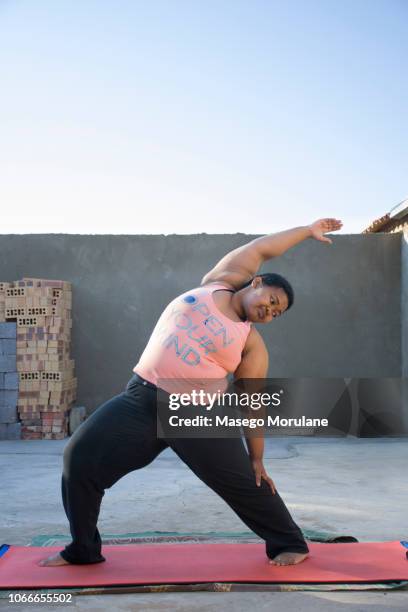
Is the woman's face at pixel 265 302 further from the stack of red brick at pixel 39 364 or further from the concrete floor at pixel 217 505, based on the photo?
the stack of red brick at pixel 39 364

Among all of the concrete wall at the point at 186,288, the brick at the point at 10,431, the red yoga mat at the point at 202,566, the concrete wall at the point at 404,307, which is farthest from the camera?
the concrete wall at the point at 186,288

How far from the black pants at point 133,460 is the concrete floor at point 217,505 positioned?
1.40ft

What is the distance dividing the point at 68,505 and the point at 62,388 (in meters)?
6.56

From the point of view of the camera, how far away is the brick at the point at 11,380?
1037cm

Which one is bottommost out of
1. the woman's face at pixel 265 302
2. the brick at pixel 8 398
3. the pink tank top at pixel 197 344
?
the brick at pixel 8 398

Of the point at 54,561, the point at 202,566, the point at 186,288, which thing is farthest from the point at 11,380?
the point at 202,566

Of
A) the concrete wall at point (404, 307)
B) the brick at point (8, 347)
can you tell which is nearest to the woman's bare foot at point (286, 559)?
the brick at point (8, 347)

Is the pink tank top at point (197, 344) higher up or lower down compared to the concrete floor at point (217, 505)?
higher up

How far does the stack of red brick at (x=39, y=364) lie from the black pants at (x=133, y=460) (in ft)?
21.2

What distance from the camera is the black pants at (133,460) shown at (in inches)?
151

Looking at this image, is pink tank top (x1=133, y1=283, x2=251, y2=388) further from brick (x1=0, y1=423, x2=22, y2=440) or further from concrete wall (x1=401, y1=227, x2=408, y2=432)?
concrete wall (x1=401, y1=227, x2=408, y2=432)

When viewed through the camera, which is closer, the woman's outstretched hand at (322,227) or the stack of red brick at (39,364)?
the woman's outstretched hand at (322,227)

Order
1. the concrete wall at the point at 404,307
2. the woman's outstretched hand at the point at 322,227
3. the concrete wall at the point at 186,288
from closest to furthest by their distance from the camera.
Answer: the woman's outstretched hand at the point at 322,227
the concrete wall at the point at 404,307
the concrete wall at the point at 186,288

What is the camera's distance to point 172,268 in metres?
11.2
